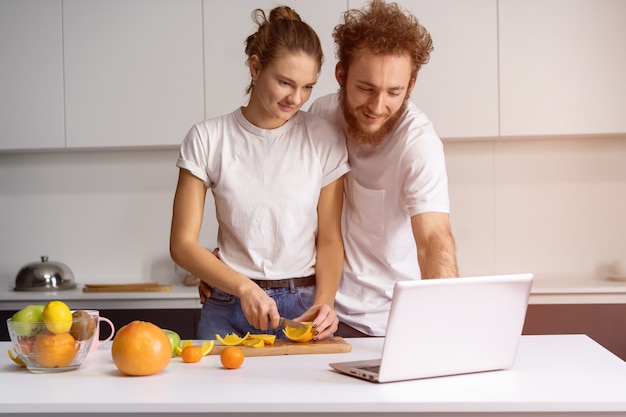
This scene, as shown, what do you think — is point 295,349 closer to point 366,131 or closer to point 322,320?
point 322,320

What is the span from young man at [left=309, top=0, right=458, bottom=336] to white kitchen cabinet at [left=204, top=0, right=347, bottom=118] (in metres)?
1.14

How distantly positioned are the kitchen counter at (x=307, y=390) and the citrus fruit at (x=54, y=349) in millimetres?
28

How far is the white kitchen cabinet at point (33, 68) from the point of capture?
356 centimetres

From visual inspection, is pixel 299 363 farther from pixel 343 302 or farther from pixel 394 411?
pixel 343 302

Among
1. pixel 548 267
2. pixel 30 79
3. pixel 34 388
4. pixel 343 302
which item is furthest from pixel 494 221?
pixel 34 388

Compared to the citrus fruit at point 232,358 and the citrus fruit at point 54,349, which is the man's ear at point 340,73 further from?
the citrus fruit at point 54,349

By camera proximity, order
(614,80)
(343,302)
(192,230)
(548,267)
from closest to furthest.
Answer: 1. (192,230)
2. (343,302)
3. (614,80)
4. (548,267)

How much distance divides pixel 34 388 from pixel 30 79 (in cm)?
240

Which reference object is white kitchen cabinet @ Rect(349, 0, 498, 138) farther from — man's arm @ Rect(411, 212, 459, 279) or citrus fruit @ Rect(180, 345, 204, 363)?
citrus fruit @ Rect(180, 345, 204, 363)

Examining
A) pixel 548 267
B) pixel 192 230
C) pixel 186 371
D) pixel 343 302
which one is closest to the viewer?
pixel 186 371

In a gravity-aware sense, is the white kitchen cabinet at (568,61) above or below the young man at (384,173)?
above

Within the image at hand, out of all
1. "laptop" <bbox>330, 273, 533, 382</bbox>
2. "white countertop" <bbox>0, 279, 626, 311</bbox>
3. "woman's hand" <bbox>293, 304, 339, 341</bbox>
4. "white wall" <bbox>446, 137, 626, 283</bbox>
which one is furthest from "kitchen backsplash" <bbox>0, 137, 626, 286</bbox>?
"laptop" <bbox>330, 273, 533, 382</bbox>

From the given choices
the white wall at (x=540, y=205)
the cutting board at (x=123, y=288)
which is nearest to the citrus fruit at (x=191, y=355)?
the cutting board at (x=123, y=288)

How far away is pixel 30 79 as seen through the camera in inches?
141
